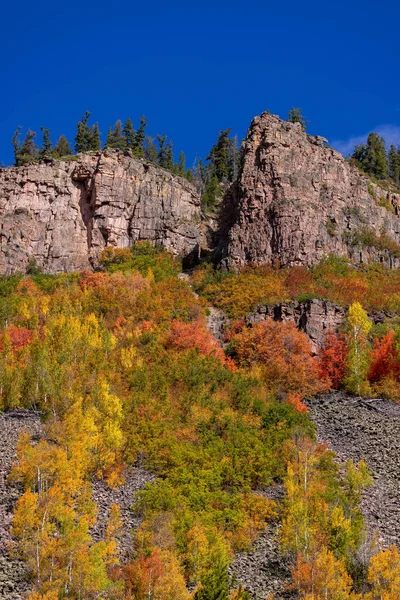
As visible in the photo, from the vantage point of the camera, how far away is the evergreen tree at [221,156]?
113 m

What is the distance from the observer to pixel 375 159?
106 metres

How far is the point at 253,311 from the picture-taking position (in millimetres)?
67188

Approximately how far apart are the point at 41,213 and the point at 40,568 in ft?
197

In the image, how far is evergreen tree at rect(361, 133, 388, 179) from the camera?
10488cm

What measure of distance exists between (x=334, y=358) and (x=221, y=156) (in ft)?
202

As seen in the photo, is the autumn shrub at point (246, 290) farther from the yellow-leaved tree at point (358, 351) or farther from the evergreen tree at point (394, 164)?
the evergreen tree at point (394, 164)

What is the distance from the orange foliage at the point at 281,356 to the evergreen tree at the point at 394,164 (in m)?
55.9

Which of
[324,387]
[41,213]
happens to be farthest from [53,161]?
[324,387]

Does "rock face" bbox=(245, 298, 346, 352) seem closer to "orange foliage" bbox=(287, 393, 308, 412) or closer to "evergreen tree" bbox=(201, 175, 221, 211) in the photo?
"orange foliage" bbox=(287, 393, 308, 412)

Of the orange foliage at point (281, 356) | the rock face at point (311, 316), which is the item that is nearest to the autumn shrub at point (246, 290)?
the rock face at point (311, 316)

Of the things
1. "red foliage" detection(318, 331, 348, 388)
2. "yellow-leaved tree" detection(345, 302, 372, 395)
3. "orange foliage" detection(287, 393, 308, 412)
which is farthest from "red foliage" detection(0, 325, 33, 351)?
"yellow-leaved tree" detection(345, 302, 372, 395)

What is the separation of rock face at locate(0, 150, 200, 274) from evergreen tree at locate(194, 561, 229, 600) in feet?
179

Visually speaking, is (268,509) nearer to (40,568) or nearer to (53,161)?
(40,568)

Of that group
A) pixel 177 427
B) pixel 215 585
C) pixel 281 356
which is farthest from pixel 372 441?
pixel 215 585
